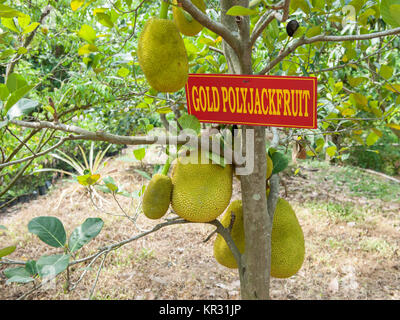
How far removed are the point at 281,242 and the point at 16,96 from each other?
2.03ft

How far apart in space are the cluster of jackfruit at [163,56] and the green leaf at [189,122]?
56mm

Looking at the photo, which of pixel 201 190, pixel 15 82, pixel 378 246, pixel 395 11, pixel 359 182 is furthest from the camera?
pixel 359 182

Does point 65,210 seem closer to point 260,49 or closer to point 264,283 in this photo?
point 260,49

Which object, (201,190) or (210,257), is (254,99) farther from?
(210,257)

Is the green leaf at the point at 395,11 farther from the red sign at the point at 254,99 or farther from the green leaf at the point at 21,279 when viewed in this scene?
the green leaf at the point at 21,279

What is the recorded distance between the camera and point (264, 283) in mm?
635

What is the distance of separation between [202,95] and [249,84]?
91 mm

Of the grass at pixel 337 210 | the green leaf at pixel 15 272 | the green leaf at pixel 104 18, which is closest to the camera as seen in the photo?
the green leaf at pixel 15 272

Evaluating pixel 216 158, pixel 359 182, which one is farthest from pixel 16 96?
pixel 359 182

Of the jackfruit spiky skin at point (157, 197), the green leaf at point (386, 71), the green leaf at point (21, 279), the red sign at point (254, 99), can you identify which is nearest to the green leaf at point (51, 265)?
the green leaf at point (21, 279)

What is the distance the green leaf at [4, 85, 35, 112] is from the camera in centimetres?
44

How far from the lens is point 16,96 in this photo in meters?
0.44

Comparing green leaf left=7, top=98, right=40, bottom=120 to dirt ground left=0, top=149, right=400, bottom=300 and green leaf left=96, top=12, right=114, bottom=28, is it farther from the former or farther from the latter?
dirt ground left=0, top=149, right=400, bottom=300

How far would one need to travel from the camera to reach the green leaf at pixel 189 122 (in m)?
0.52
